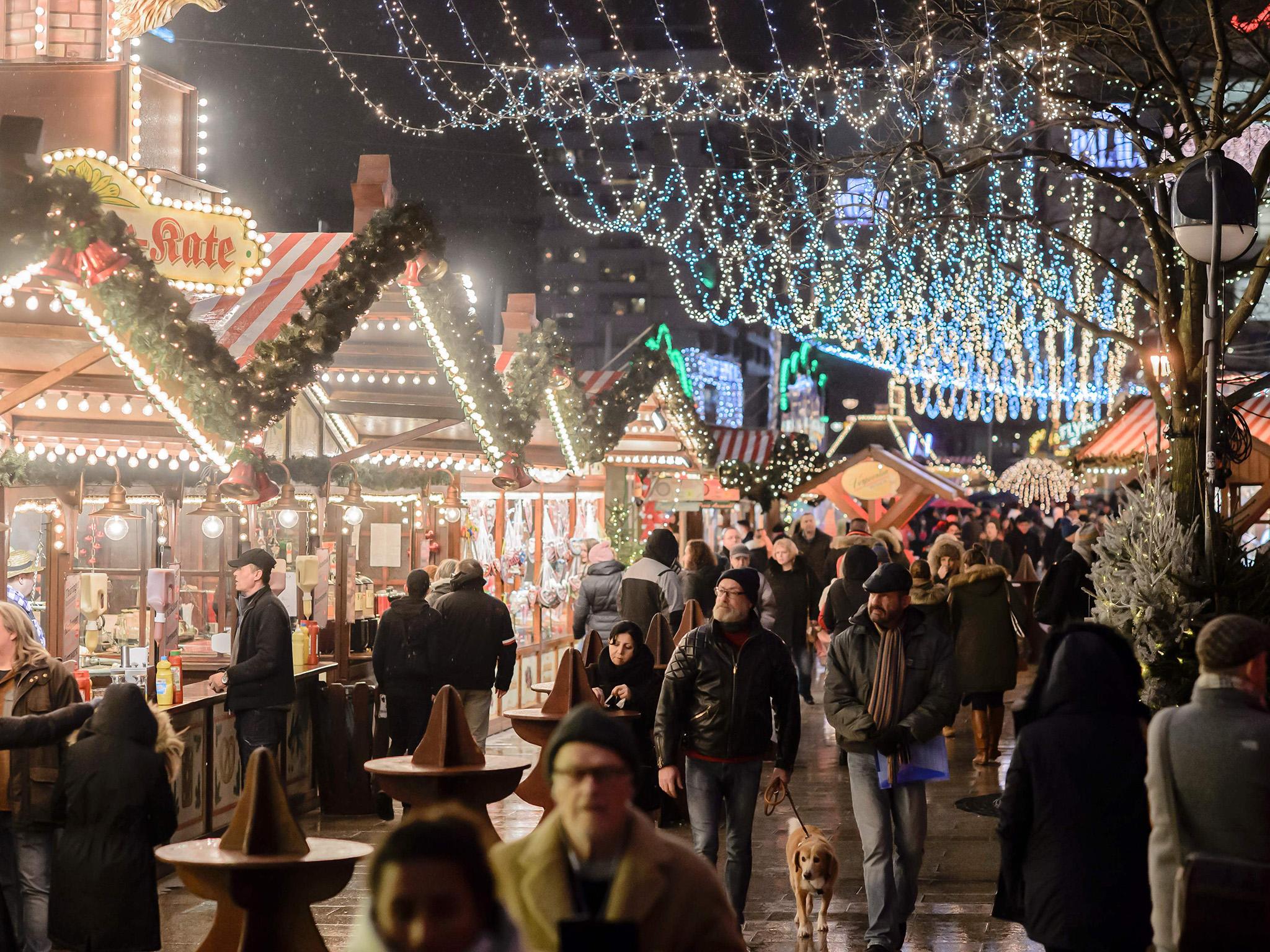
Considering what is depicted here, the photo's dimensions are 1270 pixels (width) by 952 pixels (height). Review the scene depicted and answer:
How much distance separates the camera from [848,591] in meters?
13.4

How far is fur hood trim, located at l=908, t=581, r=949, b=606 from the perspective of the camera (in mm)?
12656

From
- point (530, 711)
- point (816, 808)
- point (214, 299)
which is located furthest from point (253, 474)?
point (816, 808)

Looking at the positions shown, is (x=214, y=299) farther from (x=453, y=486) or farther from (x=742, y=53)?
(x=742, y=53)

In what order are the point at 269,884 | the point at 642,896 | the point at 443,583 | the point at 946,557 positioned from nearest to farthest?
the point at 642,896 < the point at 269,884 < the point at 443,583 < the point at 946,557

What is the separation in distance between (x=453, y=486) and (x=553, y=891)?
12.3 meters

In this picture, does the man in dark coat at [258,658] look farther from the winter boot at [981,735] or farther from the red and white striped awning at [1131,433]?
the red and white striped awning at [1131,433]

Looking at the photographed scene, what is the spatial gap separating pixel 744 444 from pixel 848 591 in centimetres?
1745

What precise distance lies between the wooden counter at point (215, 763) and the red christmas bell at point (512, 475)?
375cm

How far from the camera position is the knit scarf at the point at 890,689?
7.12m

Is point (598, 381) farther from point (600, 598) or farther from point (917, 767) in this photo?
point (917, 767)

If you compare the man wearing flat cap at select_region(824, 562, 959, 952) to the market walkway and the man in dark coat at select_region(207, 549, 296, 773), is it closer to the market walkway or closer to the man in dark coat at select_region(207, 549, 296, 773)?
the market walkway

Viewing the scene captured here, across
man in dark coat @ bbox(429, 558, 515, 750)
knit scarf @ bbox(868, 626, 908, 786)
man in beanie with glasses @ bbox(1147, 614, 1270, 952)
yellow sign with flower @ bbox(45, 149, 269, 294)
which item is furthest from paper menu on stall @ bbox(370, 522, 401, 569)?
man in beanie with glasses @ bbox(1147, 614, 1270, 952)

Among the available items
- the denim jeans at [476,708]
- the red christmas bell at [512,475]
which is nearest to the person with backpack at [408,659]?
the denim jeans at [476,708]

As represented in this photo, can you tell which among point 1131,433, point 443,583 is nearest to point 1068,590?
point 443,583
